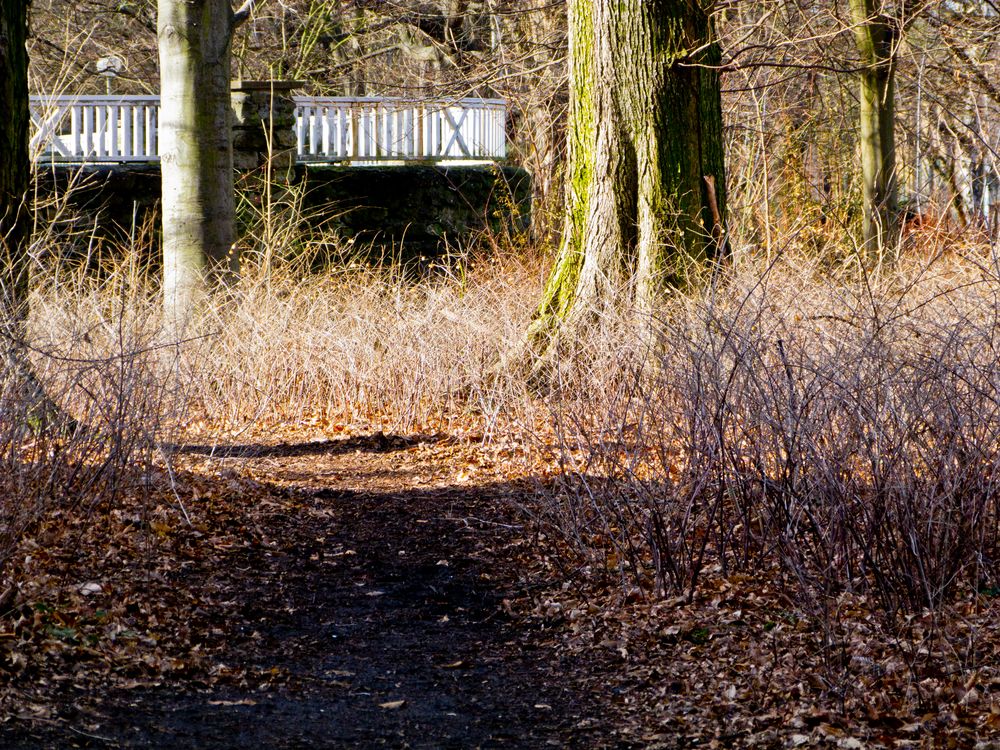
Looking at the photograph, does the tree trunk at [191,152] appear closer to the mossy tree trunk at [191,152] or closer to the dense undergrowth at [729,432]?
the mossy tree trunk at [191,152]

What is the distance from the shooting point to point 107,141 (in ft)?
45.4

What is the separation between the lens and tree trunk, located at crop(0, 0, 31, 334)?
579 centimetres

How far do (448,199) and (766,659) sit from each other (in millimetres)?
12315

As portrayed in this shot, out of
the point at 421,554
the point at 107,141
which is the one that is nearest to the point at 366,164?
the point at 107,141

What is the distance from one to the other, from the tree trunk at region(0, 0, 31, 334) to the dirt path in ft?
5.12

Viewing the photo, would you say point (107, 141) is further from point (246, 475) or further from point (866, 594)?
point (866, 594)

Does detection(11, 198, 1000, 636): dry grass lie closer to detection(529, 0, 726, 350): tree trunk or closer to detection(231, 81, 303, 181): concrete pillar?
detection(529, 0, 726, 350): tree trunk

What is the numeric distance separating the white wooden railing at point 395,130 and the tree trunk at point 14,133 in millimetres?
8225

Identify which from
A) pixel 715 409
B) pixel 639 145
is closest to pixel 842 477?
pixel 715 409

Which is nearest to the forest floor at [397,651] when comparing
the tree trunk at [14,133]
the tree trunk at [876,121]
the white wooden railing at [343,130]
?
the tree trunk at [14,133]

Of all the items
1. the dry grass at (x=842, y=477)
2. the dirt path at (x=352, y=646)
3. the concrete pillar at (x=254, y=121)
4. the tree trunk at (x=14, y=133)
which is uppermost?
the concrete pillar at (x=254, y=121)

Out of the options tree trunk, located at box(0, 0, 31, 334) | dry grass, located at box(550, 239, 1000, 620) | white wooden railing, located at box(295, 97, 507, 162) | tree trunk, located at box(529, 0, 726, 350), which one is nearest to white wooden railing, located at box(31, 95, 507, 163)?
white wooden railing, located at box(295, 97, 507, 162)

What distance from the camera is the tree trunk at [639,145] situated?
7.13 m

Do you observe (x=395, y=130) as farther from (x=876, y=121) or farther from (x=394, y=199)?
(x=876, y=121)
